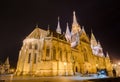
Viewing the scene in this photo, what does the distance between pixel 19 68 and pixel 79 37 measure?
2638 cm

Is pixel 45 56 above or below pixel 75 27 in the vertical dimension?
below

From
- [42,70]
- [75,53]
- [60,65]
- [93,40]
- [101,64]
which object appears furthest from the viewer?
[93,40]

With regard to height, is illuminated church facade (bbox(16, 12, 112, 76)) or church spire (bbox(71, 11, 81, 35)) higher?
church spire (bbox(71, 11, 81, 35))

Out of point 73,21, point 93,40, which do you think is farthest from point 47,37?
point 93,40

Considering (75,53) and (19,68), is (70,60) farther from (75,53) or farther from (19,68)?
(19,68)

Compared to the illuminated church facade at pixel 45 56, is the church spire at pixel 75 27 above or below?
above

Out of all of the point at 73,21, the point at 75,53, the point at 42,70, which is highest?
the point at 73,21

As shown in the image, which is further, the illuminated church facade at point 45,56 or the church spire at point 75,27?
the church spire at point 75,27

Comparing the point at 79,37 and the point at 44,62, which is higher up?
the point at 79,37

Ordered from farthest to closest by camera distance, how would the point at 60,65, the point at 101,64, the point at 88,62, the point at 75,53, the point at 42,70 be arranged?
1. the point at 101,64
2. the point at 88,62
3. the point at 75,53
4. the point at 60,65
5. the point at 42,70

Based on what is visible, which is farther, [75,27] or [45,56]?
[75,27]

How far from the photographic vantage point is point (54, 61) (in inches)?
1326

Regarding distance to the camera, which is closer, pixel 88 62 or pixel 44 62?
pixel 44 62

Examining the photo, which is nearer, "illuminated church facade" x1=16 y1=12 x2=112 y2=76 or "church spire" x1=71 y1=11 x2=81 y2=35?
"illuminated church facade" x1=16 y1=12 x2=112 y2=76
